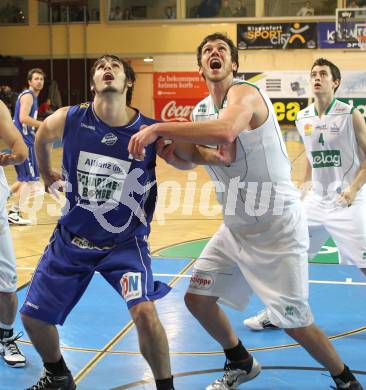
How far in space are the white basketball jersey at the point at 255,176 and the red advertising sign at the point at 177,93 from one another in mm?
22886

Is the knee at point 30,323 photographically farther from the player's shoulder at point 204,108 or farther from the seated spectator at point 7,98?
the seated spectator at point 7,98

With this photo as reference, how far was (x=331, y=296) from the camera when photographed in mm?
6664

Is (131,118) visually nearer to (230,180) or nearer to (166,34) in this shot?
(230,180)

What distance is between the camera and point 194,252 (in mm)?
8484

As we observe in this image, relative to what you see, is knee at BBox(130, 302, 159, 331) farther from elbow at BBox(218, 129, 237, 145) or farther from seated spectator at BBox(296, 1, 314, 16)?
seated spectator at BBox(296, 1, 314, 16)

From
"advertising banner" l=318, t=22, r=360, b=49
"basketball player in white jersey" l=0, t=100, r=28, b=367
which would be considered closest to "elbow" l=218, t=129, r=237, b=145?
"basketball player in white jersey" l=0, t=100, r=28, b=367

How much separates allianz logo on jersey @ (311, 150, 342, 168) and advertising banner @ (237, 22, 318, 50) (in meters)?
22.9

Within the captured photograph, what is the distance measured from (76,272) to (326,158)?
277 cm

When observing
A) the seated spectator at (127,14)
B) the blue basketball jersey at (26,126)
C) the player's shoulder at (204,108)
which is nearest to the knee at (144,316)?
the player's shoulder at (204,108)

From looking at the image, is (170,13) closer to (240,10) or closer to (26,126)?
(240,10)

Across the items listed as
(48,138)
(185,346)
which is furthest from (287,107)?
(48,138)

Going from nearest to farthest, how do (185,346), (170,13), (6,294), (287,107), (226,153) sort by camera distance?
(226,153) < (6,294) < (185,346) < (287,107) < (170,13)

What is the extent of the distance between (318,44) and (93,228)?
992 inches

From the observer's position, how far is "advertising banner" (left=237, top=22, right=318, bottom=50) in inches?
1103
